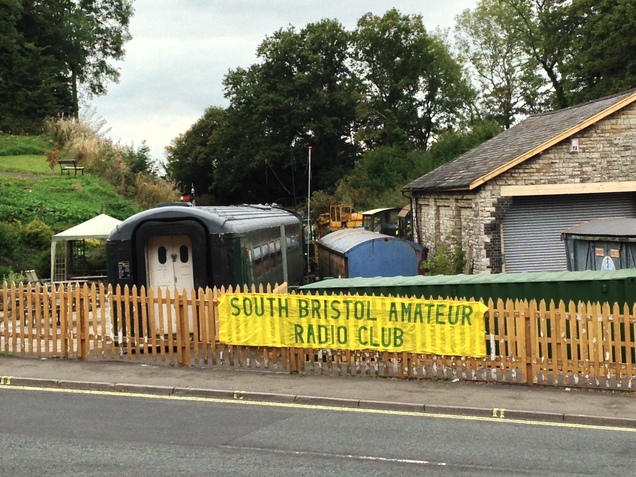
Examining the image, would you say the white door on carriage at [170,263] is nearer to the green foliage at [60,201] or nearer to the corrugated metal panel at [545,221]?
the corrugated metal panel at [545,221]

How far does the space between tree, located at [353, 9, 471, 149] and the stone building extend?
39887 millimetres

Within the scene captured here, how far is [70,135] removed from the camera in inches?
1879

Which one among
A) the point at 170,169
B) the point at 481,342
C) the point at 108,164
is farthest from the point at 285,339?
the point at 170,169

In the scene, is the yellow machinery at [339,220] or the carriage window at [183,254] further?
the yellow machinery at [339,220]

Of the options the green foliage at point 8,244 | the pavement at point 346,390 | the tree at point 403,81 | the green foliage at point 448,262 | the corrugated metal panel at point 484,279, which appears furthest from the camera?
the tree at point 403,81

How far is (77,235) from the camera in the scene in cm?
2248

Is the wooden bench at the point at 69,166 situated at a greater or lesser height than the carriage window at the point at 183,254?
greater

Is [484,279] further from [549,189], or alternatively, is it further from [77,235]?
[77,235]

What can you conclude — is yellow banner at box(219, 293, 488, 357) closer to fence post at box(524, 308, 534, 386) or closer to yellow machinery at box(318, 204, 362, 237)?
fence post at box(524, 308, 534, 386)

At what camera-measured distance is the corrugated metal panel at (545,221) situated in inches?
888

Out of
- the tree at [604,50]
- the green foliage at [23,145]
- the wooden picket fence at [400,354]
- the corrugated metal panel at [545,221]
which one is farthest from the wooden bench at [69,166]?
the tree at [604,50]

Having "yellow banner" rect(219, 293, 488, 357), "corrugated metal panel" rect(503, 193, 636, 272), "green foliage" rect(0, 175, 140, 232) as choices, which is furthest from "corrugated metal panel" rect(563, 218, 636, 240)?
"green foliage" rect(0, 175, 140, 232)

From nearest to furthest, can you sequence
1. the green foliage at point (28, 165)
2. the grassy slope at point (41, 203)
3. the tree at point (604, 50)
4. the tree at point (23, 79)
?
the grassy slope at point (41, 203) → the green foliage at point (28, 165) → the tree at point (604, 50) → the tree at point (23, 79)

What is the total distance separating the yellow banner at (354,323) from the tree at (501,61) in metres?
52.3
